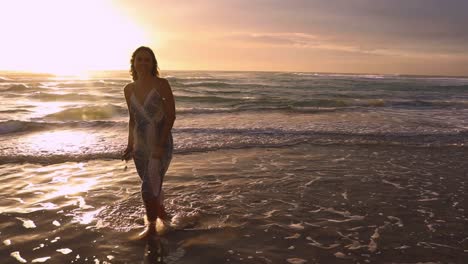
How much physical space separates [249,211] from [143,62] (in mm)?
2897

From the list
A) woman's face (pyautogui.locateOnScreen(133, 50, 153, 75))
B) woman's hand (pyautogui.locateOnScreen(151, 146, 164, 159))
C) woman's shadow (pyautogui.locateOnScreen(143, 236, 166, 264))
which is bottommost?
woman's shadow (pyautogui.locateOnScreen(143, 236, 166, 264))

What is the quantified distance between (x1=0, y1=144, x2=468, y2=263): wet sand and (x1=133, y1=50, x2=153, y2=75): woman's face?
2163 millimetres

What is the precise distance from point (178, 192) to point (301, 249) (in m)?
3.01

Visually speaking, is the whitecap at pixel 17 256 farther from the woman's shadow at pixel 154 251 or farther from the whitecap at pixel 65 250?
the woman's shadow at pixel 154 251

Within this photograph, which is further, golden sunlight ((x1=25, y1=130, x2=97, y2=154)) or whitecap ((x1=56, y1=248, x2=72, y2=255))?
golden sunlight ((x1=25, y1=130, x2=97, y2=154))

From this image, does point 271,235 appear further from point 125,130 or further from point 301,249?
point 125,130

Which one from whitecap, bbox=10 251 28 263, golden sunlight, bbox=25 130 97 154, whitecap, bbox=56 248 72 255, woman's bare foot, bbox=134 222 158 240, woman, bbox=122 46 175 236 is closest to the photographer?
whitecap, bbox=10 251 28 263

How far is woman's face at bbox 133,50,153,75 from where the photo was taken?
4.71m

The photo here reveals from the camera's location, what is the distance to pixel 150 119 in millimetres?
4855

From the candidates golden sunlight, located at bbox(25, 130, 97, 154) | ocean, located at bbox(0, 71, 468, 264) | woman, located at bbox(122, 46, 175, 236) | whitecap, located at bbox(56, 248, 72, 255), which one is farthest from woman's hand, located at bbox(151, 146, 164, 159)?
golden sunlight, located at bbox(25, 130, 97, 154)

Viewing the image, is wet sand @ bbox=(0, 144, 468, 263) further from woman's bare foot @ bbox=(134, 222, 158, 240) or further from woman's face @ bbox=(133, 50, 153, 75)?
woman's face @ bbox=(133, 50, 153, 75)

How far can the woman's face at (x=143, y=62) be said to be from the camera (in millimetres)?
4711

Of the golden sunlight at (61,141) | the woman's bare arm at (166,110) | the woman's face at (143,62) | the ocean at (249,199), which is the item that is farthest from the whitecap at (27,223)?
the golden sunlight at (61,141)

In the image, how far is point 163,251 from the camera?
4621 mm
